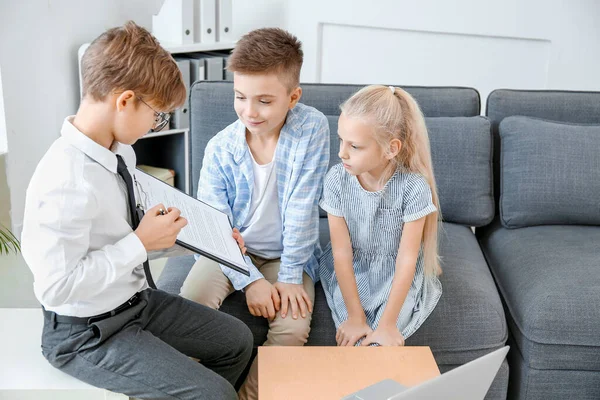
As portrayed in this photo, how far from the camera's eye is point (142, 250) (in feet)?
4.57

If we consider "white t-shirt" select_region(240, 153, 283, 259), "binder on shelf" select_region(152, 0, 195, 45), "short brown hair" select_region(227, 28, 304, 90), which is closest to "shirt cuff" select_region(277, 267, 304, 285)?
"white t-shirt" select_region(240, 153, 283, 259)

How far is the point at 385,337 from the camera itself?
1729 mm

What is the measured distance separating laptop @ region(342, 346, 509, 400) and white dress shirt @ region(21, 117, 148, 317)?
494 millimetres

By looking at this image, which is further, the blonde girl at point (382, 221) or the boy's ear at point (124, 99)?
the blonde girl at point (382, 221)

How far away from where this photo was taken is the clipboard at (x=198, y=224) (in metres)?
1.52

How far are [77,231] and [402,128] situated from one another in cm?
81

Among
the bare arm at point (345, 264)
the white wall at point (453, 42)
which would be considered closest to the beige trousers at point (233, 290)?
the bare arm at point (345, 264)

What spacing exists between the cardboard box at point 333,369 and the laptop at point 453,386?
0.21 ft

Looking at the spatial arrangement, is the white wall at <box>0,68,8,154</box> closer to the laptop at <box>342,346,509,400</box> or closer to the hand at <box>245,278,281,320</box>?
the hand at <box>245,278,281,320</box>

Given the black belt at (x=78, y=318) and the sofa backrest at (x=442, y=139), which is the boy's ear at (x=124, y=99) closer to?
the black belt at (x=78, y=318)

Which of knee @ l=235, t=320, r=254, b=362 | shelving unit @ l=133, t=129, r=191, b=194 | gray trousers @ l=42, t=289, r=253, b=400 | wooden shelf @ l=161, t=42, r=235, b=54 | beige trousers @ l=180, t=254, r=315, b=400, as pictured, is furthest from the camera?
shelving unit @ l=133, t=129, r=191, b=194

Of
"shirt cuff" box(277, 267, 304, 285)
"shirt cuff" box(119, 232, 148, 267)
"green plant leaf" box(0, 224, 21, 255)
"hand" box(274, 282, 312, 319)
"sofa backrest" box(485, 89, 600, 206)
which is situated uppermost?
"sofa backrest" box(485, 89, 600, 206)

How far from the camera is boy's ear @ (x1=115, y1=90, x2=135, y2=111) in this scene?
4.52 ft

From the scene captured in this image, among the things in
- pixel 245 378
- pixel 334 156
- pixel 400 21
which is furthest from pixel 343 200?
pixel 400 21
